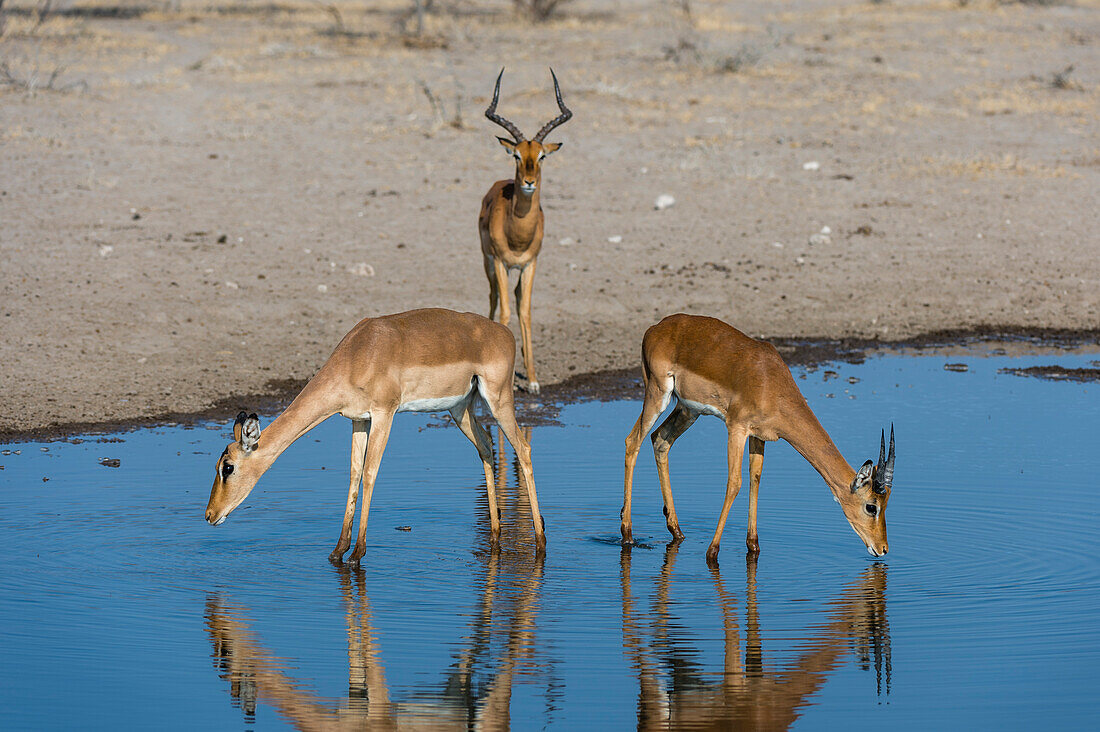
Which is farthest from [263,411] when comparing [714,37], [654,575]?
[714,37]

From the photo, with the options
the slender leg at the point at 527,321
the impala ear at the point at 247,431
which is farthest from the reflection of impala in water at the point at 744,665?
the slender leg at the point at 527,321

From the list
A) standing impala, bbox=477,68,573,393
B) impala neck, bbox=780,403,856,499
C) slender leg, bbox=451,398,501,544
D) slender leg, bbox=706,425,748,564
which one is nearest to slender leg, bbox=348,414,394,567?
slender leg, bbox=451,398,501,544

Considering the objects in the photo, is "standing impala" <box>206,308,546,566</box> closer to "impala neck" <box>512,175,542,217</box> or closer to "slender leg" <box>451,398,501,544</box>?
"slender leg" <box>451,398,501,544</box>

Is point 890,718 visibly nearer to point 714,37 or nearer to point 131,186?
point 131,186

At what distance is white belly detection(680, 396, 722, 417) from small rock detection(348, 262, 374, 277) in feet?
22.5

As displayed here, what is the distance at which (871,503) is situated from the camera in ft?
23.1

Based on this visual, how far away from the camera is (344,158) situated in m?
18.2

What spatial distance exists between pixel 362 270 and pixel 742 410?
7.46 meters

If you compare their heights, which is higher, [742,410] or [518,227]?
[518,227]

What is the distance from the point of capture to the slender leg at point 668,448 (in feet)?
25.8

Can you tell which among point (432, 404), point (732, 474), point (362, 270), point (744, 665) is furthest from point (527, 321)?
point (744, 665)

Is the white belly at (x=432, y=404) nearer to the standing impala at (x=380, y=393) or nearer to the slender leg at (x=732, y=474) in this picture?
the standing impala at (x=380, y=393)

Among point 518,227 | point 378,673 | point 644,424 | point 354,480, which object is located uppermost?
point 518,227

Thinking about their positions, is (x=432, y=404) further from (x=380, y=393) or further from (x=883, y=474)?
(x=883, y=474)
